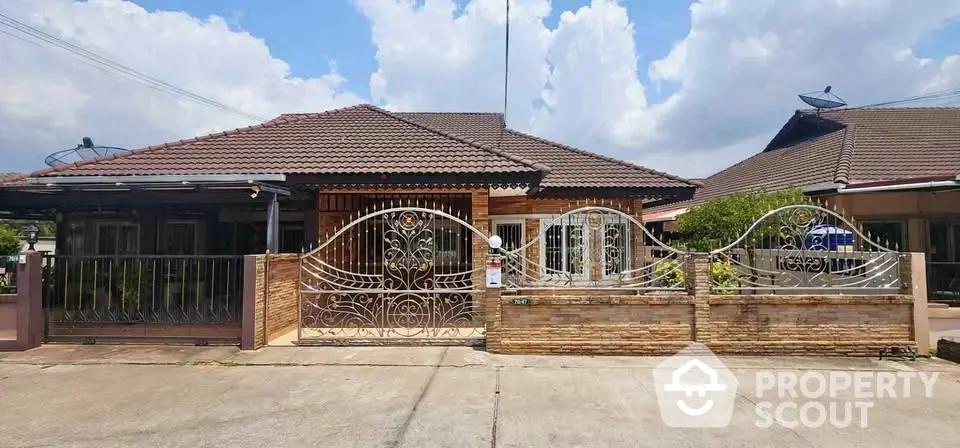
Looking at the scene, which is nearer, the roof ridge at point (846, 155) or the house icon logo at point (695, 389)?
the house icon logo at point (695, 389)

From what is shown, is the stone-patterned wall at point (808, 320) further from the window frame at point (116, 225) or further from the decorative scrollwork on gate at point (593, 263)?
the window frame at point (116, 225)

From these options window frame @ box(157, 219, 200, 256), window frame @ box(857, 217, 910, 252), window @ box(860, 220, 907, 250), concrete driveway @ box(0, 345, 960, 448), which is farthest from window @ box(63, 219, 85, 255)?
window @ box(860, 220, 907, 250)

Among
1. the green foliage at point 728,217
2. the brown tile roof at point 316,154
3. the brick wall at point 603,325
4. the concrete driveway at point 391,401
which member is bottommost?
the concrete driveway at point 391,401

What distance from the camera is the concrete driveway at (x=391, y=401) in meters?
4.14

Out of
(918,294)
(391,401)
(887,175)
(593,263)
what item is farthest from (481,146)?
(887,175)

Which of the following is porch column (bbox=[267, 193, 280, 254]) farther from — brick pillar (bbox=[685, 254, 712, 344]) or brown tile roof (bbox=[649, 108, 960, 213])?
brown tile roof (bbox=[649, 108, 960, 213])

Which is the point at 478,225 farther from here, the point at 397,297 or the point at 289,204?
the point at 289,204

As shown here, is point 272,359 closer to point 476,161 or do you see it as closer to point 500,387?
point 500,387

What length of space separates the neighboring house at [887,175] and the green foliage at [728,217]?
1.83m

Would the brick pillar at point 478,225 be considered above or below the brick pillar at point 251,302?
above

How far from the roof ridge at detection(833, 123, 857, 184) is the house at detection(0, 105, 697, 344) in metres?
3.87

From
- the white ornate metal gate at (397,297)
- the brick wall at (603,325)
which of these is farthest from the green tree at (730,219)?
the white ornate metal gate at (397,297)

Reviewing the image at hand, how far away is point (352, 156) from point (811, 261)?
7.83m

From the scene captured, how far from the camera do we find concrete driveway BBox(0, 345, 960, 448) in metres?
4.14
